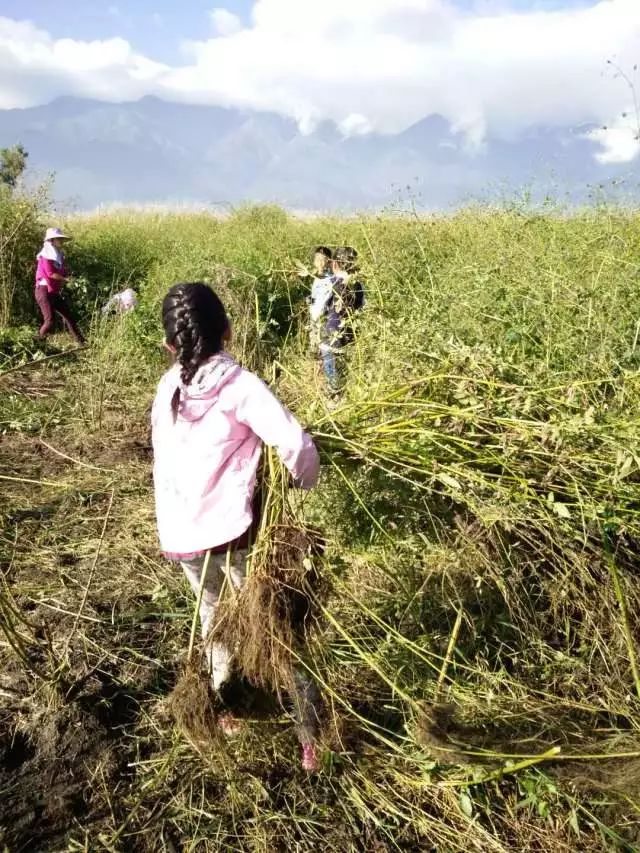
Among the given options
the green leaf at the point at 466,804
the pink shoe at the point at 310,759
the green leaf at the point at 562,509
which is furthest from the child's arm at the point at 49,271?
the green leaf at the point at 466,804

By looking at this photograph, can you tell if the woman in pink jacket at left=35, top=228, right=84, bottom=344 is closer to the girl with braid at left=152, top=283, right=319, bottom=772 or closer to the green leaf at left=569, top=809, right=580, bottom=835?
the girl with braid at left=152, top=283, right=319, bottom=772

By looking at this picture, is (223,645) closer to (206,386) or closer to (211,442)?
(211,442)

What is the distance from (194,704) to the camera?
200 centimetres

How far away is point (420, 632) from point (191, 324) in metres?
1.58

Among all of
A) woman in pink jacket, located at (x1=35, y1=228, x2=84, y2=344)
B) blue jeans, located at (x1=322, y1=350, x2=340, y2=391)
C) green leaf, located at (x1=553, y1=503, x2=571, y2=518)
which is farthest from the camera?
woman in pink jacket, located at (x1=35, y1=228, x2=84, y2=344)

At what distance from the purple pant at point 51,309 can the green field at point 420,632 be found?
5.30m

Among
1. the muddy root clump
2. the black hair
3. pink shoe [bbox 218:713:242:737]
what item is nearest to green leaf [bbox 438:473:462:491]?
the muddy root clump

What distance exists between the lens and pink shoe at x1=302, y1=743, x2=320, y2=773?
7.23 feet

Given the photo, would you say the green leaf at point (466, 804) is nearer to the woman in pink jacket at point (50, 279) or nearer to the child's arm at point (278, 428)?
the child's arm at point (278, 428)

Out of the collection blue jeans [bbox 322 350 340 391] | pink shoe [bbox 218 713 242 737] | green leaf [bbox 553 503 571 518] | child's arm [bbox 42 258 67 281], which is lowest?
pink shoe [bbox 218 713 242 737]

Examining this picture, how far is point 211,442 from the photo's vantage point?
1.95 metres

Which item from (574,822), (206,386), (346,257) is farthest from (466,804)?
(346,257)

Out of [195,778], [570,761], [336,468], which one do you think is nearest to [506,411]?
[336,468]

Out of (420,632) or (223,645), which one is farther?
(420,632)
